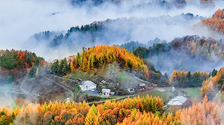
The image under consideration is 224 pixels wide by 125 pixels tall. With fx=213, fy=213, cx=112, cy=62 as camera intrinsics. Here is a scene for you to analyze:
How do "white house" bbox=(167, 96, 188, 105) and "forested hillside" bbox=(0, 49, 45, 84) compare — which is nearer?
"white house" bbox=(167, 96, 188, 105)

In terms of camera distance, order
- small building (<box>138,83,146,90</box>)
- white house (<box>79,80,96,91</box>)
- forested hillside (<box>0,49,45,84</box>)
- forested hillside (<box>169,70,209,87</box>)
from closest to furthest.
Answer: white house (<box>79,80,96,91</box>) < small building (<box>138,83,146,90</box>) < forested hillside (<box>169,70,209,87</box>) < forested hillside (<box>0,49,45,84</box>)

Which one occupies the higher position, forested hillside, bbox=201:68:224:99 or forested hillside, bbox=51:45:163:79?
forested hillside, bbox=51:45:163:79

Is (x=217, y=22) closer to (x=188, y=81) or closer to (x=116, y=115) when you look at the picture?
(x=188, y=81)

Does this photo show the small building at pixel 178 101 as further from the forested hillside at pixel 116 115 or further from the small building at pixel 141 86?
the small building at pixel 141 86

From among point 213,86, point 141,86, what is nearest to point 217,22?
point 213,86

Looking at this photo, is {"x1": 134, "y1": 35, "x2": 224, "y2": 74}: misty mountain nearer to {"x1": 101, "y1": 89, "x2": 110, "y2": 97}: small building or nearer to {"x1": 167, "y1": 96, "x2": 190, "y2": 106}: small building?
{"x1": 101, "y1": 89, "x2": 110, "y2": 97}: small building

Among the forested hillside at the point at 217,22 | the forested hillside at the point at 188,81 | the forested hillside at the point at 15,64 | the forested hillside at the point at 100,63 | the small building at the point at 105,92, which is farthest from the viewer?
the forested hillside at the point at 217,22

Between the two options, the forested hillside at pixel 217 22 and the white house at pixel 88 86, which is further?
the forested hillside at pixel 217 22

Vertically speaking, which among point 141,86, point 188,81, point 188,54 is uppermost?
point 188,54

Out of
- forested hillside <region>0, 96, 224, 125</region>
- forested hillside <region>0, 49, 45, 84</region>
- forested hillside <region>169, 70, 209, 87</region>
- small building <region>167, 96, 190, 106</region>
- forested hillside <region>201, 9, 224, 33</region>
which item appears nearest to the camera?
forested hillside <region>0, 96, 224, 125</region>

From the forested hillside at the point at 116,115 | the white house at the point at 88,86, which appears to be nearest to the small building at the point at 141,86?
the white house at the point at 88,86

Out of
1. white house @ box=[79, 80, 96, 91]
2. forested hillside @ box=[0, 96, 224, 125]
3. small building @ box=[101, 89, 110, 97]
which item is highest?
white house @ box=[79, 80, 96, 91]

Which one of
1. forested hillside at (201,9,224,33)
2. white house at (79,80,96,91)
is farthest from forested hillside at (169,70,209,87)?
forested hillside at (201,9,224,33)

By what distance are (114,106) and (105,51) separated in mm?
28879
